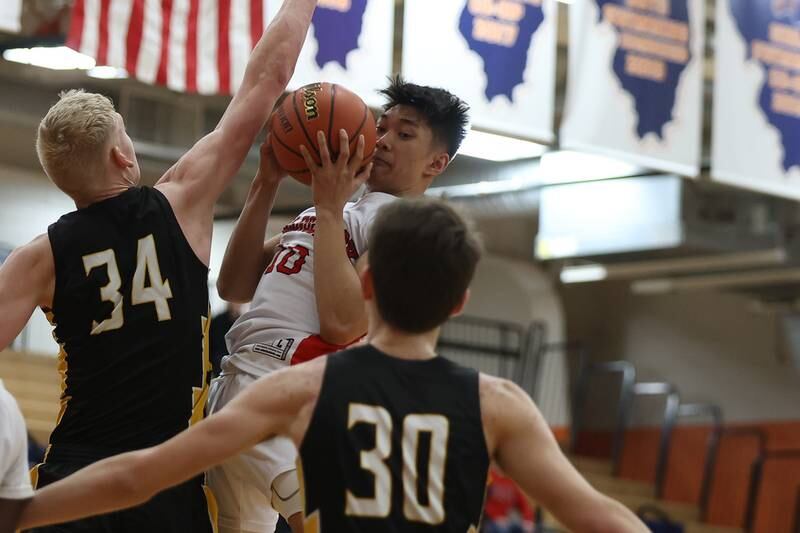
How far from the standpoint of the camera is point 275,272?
13.8 ft

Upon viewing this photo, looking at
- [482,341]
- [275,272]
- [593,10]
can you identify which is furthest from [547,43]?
[482,341]

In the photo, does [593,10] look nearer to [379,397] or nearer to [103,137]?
[103,137]

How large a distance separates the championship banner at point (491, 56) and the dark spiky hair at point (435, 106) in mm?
4374

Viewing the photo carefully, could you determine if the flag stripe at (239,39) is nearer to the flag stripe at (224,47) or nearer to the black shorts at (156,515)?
the flag stripe at (224,47)

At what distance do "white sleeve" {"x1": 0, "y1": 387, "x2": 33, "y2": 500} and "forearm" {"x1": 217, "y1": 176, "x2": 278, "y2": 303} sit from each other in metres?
1.45

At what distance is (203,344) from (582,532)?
1421 millimetres

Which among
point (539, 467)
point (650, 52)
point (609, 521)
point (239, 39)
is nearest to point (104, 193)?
point (539, 467)

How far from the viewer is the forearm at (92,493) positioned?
2.91 meters

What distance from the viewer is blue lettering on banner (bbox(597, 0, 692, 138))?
984cm

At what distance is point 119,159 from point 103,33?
14.5 ft

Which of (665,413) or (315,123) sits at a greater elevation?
(315,123)

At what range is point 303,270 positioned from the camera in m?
4.14

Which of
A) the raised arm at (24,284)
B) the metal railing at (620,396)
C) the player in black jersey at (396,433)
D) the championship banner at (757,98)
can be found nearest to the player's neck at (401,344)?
the player in black jersey at (396,433)

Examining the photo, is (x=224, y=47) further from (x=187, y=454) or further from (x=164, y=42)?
(x=187, y=454)
